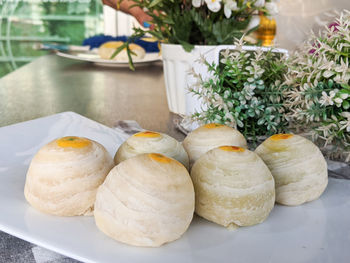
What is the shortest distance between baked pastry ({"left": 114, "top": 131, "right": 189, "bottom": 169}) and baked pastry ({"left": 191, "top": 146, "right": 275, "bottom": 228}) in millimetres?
56

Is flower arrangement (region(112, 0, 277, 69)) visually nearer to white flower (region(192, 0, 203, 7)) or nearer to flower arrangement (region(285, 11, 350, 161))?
white flower (region(192, 0, 203, 7))

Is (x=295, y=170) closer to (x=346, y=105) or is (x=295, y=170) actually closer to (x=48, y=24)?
(x=346, y=105)

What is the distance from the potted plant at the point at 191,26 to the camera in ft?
2.54

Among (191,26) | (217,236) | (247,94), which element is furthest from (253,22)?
(217,236)

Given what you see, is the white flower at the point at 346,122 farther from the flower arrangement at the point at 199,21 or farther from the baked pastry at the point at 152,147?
the flower arrangement at the point at 199,21

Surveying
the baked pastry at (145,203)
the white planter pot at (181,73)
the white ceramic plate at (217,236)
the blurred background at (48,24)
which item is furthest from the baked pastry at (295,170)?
the blurred background at (48,24)

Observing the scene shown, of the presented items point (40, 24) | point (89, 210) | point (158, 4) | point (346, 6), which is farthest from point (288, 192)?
point (40, 24)

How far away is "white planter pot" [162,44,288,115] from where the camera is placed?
77 centimetres

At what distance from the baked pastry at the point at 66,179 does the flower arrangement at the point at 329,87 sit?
0.31 metres

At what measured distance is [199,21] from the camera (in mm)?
781

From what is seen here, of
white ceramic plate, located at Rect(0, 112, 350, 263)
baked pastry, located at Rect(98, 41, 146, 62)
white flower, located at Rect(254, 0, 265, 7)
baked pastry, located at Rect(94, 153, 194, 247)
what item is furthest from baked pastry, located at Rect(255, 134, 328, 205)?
baked pastry, located at Rect(98, 41, 146, 62)

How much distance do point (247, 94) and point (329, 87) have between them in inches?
4.7

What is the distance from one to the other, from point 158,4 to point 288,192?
0.52 metres

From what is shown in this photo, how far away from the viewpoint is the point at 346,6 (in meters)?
2.05
